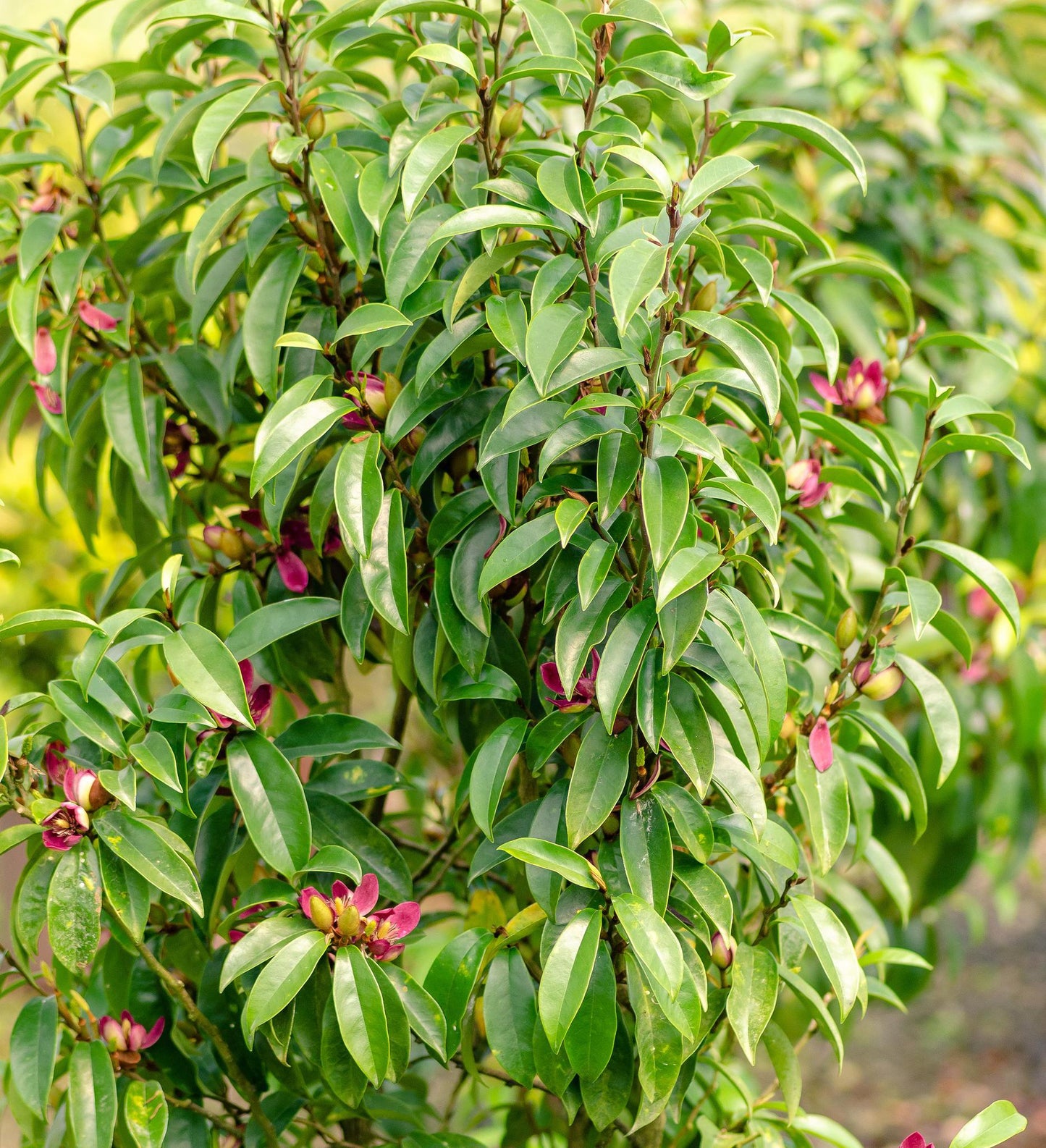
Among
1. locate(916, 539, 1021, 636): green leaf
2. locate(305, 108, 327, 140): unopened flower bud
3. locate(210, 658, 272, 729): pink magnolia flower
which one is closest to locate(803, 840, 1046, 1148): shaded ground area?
locate(916, 539, 1021, 636): green leaf

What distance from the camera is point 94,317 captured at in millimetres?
1004

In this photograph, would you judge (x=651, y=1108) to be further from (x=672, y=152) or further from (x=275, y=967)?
(x=672, y=152)

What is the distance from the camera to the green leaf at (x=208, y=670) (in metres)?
0.73

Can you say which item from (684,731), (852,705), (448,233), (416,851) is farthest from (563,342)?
(416,851)

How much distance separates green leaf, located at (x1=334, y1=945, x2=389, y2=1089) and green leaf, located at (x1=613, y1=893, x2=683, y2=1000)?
0.17 meters

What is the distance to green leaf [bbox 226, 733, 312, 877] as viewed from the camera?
765mm

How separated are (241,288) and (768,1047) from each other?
88cm

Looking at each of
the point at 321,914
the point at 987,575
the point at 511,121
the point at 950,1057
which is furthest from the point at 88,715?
the point at 950,1057

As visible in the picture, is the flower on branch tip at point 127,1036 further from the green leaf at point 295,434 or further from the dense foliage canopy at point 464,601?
the green leaf at point 295,434

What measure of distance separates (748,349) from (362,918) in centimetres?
47

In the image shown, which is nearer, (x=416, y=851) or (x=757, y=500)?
(x=757, y=500)

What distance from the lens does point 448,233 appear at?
0.72 meters

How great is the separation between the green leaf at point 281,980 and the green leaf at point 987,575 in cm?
52

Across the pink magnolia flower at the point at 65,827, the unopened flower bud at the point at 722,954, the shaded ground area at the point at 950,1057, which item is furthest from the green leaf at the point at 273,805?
the shaded ground area at the point at 950,1057
